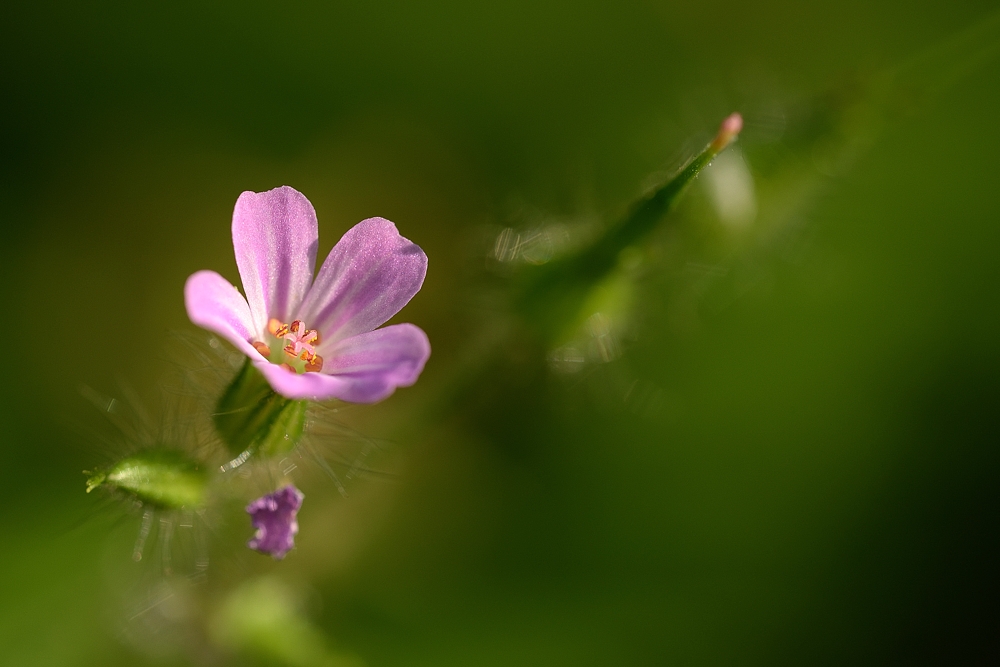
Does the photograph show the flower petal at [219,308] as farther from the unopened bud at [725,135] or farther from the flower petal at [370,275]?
the unopened bud at [725,135]

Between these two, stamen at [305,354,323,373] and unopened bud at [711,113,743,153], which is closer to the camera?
unopened bud at [711,113,743,153]

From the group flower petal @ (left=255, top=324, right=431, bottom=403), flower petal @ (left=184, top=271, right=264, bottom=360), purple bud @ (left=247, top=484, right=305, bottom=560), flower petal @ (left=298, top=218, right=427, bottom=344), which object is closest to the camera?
flower petal @ (left=184, top=271, right=264, bottom=360)

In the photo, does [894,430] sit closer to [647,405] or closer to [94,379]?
[647,405]

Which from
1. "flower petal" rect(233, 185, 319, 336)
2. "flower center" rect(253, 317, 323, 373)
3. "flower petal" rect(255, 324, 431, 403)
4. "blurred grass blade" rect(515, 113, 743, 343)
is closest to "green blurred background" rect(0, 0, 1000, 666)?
"blurred grass blade" rect(515, 113, 743, 343)

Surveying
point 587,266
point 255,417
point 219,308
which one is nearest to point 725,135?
point 587,266

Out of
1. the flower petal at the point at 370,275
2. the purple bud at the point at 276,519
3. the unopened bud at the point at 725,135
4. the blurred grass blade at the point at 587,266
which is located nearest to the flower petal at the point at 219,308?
the flower petal at the point at 370,275

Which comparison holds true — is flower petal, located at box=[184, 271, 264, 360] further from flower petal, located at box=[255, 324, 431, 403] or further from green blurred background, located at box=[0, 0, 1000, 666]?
green blurred background, located at box=[0, 0, 1000, 666]

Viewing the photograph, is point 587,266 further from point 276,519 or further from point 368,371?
point 276,519
